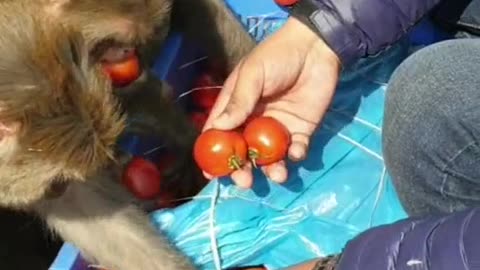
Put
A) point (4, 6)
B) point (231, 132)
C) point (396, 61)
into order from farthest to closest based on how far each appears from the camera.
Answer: point (396, 61)
point (231, 132)
point (4, 6)

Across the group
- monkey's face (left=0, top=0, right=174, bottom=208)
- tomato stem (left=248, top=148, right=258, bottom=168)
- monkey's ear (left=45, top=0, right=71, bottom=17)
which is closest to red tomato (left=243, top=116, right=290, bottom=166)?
tomato stem (left=248, top=148, right=258, bottom=168)

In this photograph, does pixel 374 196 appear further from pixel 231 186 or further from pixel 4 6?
pixel 4 6

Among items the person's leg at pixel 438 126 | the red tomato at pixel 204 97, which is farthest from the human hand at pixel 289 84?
the red tomato at pixel 204 97

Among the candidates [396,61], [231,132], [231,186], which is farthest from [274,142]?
[396,61]

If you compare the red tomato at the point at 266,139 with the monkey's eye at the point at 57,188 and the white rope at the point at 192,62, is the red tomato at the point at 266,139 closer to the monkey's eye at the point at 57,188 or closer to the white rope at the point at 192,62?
the monkey's eye at the point at 57,188

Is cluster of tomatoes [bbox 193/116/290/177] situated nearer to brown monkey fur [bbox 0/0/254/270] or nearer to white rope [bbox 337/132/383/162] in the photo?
brown monkey fur [bbox 0/0/254/270]

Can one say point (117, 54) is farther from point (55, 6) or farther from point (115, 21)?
point (55, 6)

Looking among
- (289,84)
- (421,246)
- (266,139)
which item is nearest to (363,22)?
(289,84)

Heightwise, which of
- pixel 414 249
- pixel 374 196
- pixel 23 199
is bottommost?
pixel 374 196
